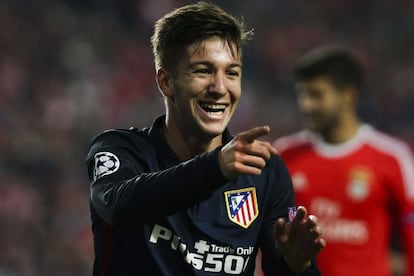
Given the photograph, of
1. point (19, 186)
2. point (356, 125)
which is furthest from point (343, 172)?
point (19, 186)

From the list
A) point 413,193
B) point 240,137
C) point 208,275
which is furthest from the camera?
point 413,193

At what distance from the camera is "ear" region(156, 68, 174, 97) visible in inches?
127

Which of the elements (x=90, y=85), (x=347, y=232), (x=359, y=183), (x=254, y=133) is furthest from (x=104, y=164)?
(x=90, y=85)

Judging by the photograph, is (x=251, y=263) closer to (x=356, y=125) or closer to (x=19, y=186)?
(x=356, y=125)

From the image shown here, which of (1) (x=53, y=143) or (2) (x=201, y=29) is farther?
(1) (x=53, y=143)

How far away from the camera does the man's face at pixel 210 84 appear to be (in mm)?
3070

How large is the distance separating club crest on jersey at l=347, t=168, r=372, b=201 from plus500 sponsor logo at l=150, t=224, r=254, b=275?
2526mm

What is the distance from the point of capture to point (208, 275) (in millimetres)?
3105

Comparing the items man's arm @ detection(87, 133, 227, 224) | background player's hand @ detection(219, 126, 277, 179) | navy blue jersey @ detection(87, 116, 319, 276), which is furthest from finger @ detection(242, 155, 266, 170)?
navy blue jersey @ detection(87, 116, 319, 276)

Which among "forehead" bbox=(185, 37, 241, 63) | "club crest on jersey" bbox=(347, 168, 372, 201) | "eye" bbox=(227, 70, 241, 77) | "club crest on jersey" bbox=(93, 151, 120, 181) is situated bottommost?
"club crest on jersey" bbox=(347, 168, 372, 201)

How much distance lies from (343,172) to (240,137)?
3244 millimetres

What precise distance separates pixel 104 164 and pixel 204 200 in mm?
333

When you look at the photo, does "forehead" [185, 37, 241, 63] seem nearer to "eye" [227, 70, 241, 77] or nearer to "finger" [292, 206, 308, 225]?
"eye" [227, 70, 241, 77]

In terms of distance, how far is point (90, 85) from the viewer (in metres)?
10.9
